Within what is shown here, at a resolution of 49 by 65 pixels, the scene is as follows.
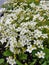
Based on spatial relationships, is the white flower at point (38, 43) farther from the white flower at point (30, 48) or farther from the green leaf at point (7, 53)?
the green leaf at point (7, 53)

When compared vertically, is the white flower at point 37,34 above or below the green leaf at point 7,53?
above

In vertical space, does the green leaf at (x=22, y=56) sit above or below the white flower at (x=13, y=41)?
below

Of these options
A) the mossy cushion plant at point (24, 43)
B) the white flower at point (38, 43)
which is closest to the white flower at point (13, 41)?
the mossy cushion plant at point (24, 43)

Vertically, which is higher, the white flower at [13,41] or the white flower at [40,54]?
the white flower at [13,41]

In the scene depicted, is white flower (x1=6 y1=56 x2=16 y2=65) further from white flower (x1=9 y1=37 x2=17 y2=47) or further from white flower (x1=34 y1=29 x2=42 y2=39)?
white flower (x1=34 y1=29 x2=42 y2=39)

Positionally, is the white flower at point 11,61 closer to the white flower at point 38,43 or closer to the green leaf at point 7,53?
the green leaf at point 7,53

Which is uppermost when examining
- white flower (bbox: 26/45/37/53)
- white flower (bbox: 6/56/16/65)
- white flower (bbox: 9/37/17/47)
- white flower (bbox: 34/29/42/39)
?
white flower (bbox: 34/29/42/39)

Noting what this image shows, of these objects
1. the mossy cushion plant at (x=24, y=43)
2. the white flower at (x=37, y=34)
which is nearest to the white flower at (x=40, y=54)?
the mossy cushion plant at (x=24, y=43)

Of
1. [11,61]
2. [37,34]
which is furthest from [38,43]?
[11,61]

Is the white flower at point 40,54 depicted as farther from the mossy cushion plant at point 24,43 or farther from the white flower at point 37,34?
the white flower at point 37,34

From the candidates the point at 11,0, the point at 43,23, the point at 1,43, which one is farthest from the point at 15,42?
the point at 11,0

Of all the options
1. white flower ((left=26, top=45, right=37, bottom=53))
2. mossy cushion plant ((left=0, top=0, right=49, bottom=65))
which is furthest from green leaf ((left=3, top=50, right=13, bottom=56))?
white flower ((left=26, top=45, right=37, bottom=53))

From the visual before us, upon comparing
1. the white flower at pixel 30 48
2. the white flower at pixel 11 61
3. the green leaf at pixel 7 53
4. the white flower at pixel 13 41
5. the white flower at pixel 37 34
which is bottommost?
the white flower at pixel 11 61

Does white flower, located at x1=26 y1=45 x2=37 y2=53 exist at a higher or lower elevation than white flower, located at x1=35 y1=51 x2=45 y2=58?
higher
